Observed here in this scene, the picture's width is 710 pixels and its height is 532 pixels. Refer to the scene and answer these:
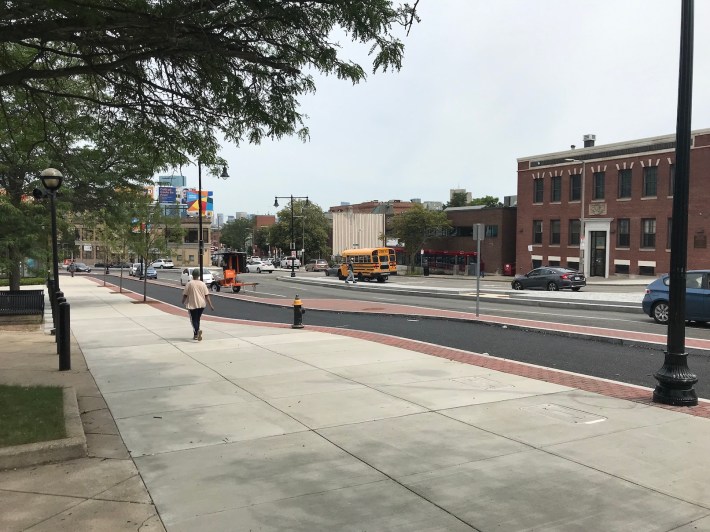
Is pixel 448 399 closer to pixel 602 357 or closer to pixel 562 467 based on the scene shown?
pixel 562 467

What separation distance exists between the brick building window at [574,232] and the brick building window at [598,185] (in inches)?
111


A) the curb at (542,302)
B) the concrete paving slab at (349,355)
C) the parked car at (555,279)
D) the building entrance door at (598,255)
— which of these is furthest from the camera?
the building entrance door at (598,255)

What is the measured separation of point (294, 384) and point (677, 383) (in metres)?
5.06

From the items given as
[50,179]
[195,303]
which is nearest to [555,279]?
[195,303]

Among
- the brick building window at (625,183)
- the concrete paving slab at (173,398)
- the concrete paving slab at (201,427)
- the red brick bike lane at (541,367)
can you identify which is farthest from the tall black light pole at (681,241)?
the brick building window at (625,183)

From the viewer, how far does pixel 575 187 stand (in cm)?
5222

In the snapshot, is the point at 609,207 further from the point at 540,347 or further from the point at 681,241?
the point at 681,241

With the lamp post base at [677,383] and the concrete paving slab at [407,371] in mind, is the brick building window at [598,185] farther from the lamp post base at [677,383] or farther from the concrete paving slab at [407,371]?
the lamp post base at [677,383]

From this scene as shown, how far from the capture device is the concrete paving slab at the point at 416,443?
5434mm

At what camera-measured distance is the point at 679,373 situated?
7305 millimetres

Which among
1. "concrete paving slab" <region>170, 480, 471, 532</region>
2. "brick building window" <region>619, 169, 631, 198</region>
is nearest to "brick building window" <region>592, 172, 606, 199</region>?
"brick building window" <region>619, 169, 631, 198</region>

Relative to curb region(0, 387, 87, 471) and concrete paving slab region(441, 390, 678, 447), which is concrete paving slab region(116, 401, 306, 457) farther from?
concrete paving slab region(441, 390, 678, 447)

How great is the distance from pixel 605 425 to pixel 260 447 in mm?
3742

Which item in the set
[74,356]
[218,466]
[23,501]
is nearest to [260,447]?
[218,466]
